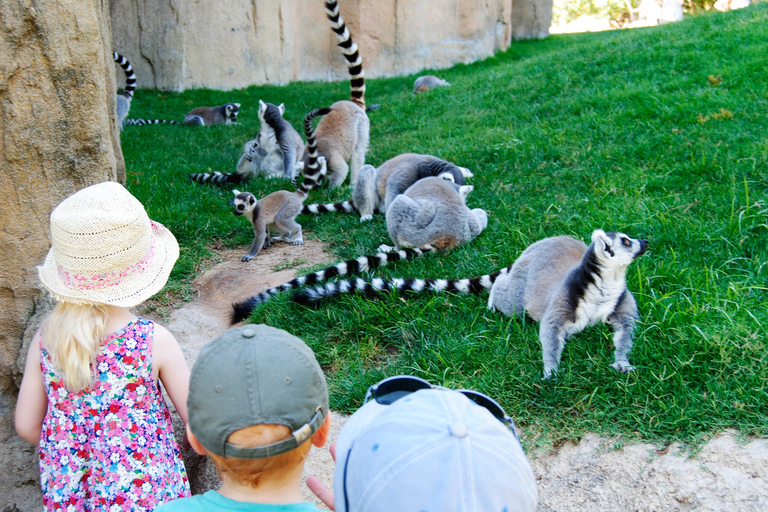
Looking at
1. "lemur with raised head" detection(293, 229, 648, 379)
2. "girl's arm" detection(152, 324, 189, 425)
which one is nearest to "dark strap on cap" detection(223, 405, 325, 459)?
"girl's arm" detection(152, 324, 189, 425)

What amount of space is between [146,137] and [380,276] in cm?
611

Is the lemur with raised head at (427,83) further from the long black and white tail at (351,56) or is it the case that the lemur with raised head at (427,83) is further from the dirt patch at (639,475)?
the dirt patch at (639,475)

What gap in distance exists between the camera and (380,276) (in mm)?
3961

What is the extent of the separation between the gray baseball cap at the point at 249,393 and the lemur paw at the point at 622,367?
70.1 inches

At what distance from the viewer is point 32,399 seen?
187cm

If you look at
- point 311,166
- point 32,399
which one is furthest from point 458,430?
point 311,166

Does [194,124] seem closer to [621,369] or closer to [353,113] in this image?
[353,113]

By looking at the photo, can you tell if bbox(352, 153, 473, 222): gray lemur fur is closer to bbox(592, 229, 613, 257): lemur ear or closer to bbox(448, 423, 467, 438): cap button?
bbox(592, 229, 613, 257): lemur ear

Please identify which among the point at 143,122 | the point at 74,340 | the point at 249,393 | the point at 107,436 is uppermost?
the point at 143,122

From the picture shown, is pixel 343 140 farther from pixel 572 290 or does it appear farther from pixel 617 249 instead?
pixel 617 249

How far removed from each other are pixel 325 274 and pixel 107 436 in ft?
7.18

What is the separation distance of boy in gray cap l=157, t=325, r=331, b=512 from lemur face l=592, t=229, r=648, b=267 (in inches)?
71.0

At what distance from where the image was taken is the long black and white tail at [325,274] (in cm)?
366

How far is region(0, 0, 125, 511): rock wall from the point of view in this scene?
2.34 metres
